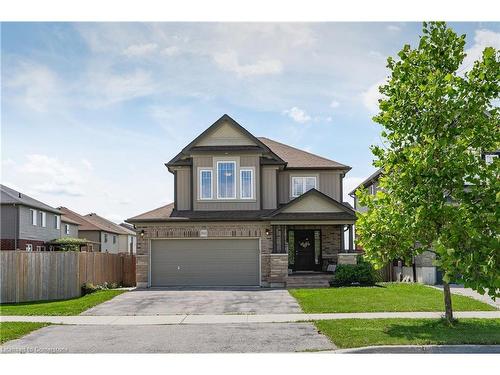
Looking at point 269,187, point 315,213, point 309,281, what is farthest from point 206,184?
point 309,281

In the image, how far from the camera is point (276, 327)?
13.0m

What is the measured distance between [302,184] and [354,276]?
5676 millimetres

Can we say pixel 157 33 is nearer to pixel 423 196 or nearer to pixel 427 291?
pixel 423 196

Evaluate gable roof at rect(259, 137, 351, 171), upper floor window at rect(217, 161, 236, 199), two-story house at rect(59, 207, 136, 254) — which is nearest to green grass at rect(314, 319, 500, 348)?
upper floor window at rect(217, 161, 236, 199)

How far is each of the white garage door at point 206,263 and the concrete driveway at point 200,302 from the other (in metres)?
1.96

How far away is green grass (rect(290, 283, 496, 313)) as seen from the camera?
1552cm

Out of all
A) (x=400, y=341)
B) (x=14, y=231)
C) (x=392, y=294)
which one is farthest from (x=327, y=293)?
(x=14, y=231)

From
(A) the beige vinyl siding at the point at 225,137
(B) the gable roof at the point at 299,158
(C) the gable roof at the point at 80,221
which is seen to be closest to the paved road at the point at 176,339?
(A) the beige vinyl siding at the point at 225,137

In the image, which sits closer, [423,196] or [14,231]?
[423,196]

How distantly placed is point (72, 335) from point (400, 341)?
23.8 ft

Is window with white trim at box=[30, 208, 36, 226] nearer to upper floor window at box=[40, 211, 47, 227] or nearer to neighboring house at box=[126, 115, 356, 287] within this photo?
upper floor window at box=[40, 211, 47, 227]

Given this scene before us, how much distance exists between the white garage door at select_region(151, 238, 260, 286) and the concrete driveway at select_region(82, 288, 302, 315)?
196 centimetres

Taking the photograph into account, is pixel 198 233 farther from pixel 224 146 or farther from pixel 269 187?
pixel 224 146

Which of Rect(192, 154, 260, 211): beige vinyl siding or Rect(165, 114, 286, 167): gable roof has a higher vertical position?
Rect(165, 114, 286, 167): gable roof
